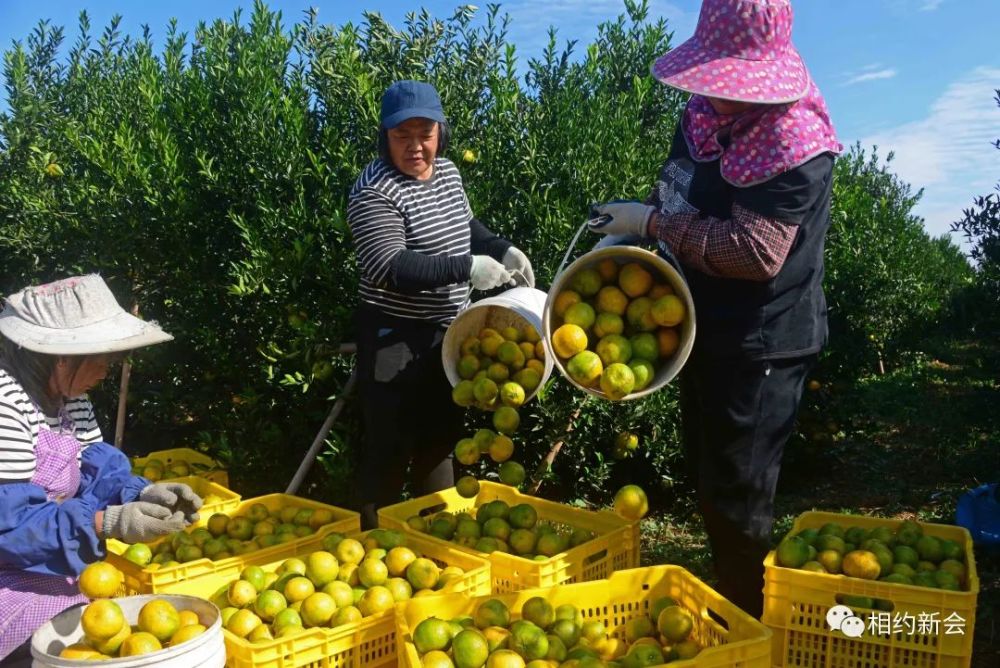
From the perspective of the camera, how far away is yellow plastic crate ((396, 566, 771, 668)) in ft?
7.95

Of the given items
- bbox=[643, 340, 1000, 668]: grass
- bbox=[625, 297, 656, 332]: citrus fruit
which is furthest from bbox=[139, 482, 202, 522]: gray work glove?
bbox=[643, 340, 1000, 668]: grass

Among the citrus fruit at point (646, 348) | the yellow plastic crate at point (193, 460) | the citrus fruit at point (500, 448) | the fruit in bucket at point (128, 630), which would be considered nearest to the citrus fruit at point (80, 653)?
the fruit in bucket at point (128, 630)

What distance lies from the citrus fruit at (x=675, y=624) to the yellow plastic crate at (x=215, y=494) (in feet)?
6.73

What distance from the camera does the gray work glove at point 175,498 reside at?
2.88 meters

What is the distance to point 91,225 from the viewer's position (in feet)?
19.2

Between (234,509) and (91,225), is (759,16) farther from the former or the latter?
(91,225)

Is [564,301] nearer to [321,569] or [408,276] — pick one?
[408,276]

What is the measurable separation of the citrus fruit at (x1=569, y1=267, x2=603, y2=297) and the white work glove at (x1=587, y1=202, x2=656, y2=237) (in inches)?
7.1

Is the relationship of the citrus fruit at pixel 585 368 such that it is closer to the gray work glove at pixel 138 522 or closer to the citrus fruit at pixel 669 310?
the citrus fruit at pixel 669 310

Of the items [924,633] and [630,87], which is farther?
[630,87]

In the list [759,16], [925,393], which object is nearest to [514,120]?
[759,16]

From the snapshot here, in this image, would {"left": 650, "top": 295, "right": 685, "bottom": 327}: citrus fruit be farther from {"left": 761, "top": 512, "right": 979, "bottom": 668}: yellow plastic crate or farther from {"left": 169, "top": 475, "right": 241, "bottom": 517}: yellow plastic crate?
{"left": 169, "top": 475, "right": 241, "bottom": 517}: yellow plastic crate

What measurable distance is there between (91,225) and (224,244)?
103 cm

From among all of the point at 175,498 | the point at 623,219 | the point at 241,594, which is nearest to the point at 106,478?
the point at 175,498
